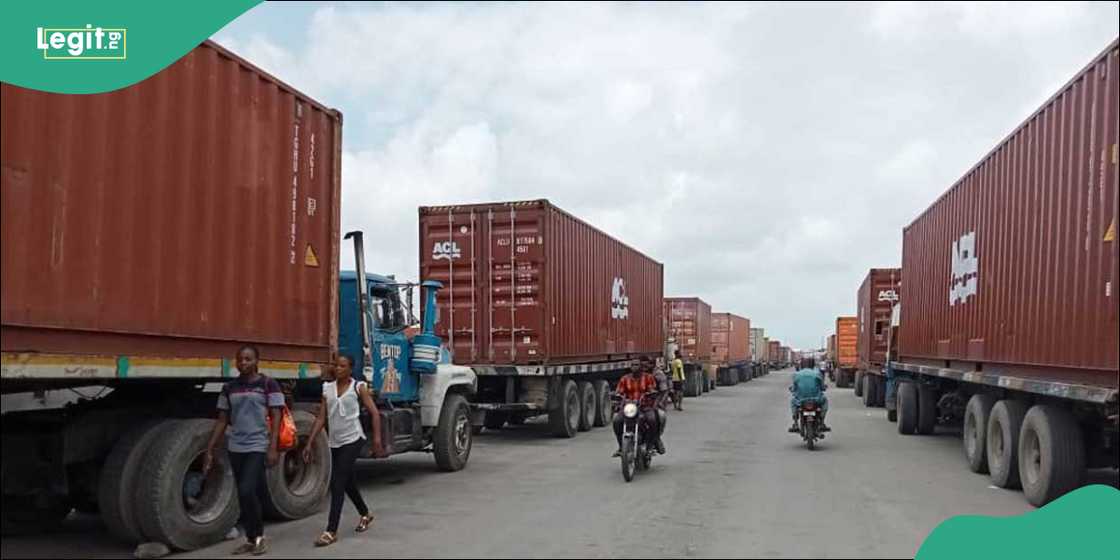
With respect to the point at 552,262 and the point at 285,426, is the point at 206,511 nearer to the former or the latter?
the point at 285,426

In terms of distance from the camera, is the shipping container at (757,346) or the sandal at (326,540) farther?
the shipping container at (757,346)

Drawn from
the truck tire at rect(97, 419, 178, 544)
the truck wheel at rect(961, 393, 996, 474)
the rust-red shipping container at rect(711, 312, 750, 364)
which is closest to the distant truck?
the rust-red shipping container at rect(711, 312, 750, 364)

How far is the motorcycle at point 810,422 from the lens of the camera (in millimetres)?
13164

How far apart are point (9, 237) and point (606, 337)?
44.4ft

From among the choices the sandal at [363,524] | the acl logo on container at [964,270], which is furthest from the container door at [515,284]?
the sandal at [363,524]

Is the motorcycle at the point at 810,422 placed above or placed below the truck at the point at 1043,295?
below

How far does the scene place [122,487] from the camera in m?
6.26

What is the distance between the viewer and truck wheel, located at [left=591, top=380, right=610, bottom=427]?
1716cm

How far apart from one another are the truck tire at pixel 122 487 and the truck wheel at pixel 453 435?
4582 mm

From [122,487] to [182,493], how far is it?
41 cm

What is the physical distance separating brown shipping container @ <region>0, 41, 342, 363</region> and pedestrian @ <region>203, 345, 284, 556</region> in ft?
1.72

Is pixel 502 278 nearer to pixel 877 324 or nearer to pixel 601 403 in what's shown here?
pixel 601 403

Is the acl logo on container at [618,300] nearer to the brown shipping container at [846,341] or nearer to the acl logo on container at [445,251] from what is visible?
the acl logo on container at [445,251]

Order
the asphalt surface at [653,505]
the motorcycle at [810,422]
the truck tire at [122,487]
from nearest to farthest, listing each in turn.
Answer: the truck tire at [122,487]
the asphalt surface at [653,505]
the motorcycle at [810,422]
